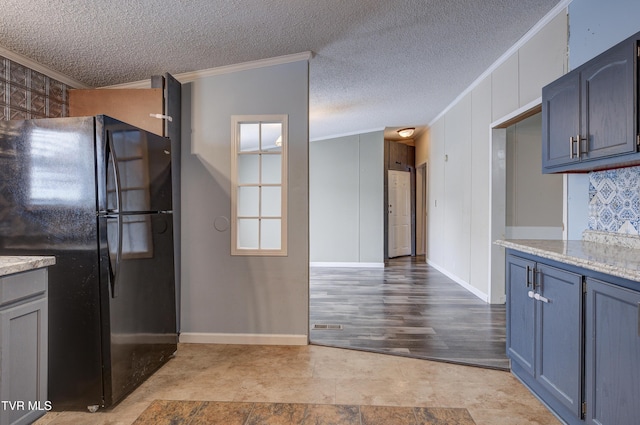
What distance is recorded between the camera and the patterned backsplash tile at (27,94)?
8.24 feet

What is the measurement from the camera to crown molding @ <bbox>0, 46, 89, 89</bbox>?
2529 millimetres

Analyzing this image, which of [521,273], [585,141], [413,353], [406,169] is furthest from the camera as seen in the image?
[406,169]

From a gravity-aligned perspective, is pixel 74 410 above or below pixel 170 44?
below

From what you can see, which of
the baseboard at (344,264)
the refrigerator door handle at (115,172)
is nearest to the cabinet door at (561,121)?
the refrigerator door handle at (115,172)

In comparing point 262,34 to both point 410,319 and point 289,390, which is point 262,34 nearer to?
point 289,390

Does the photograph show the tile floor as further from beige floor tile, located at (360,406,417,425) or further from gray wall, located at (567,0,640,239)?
gray wall, located at (567,0,640,239)

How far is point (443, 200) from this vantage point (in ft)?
19.7

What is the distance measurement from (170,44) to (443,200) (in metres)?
4.79

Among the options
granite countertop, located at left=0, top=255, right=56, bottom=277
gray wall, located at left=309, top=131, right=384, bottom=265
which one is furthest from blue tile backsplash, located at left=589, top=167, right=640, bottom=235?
gray wall, located at left=309, top=131, right=384, bottom=265

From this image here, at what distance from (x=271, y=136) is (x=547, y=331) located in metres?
2.61

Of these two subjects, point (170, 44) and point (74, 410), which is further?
point (170, 44)

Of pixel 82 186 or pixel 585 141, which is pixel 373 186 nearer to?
pixel 585 141

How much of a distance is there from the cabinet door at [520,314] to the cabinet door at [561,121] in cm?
69

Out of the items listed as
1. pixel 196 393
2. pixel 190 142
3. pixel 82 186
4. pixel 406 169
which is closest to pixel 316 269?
pixel 406 169
